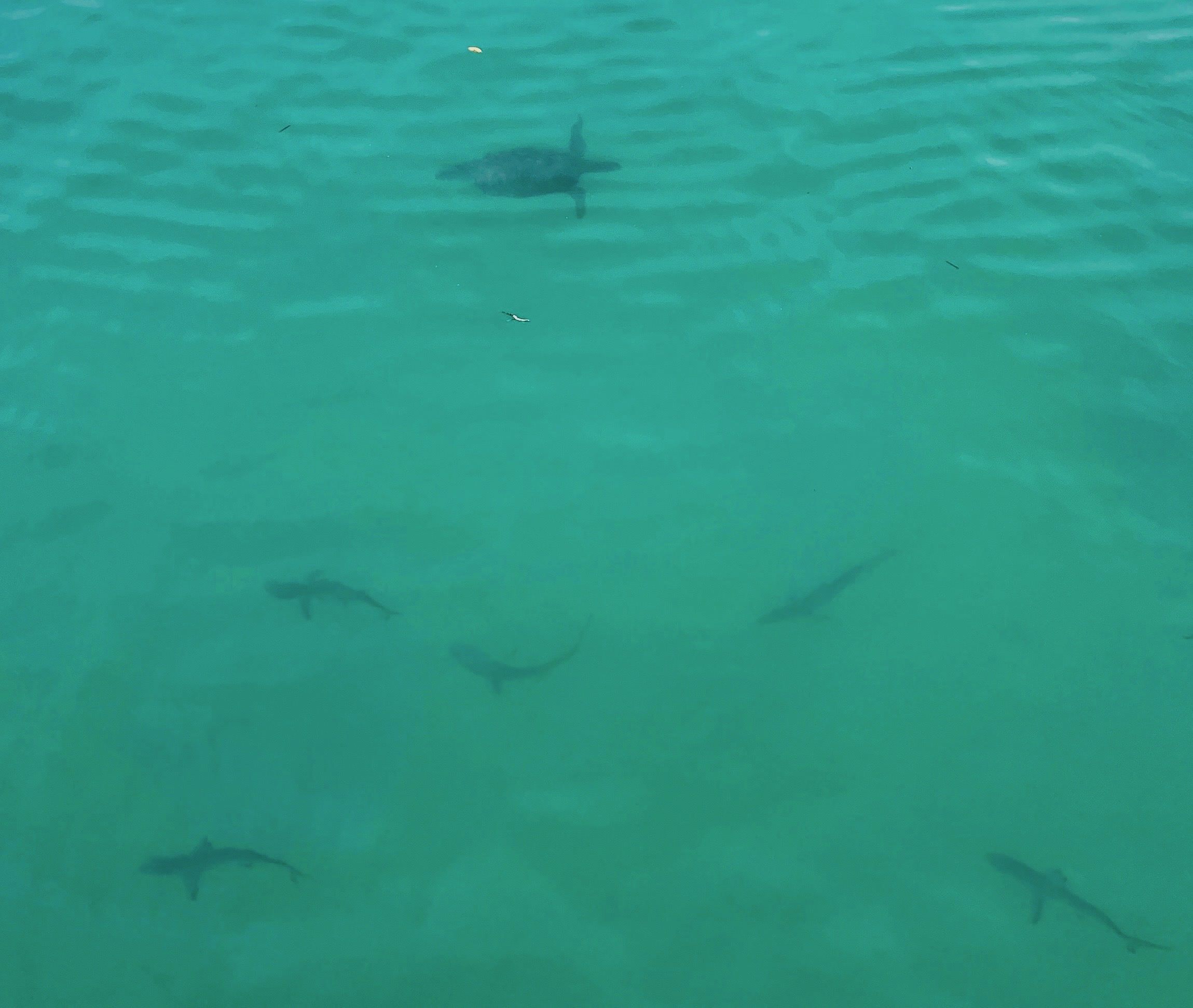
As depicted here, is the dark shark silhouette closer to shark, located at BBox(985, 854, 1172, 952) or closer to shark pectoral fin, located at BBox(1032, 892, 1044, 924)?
shark, located at BBox(985, 854, 1172, 952)

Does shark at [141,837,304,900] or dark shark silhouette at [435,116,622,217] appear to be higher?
dark shark silhouette at [435,116,622,217]

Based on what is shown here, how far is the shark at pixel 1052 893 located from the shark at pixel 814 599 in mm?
1814

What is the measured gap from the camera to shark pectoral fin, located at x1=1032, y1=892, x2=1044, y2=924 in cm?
501

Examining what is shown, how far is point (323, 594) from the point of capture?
6242mm

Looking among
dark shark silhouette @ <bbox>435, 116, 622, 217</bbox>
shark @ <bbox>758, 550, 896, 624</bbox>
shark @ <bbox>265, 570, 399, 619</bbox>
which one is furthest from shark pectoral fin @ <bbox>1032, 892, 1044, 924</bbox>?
dark shark silhouette @ <bbox>435, 116, 622, 217</bbox>

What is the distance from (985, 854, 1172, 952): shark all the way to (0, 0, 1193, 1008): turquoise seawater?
0.05m

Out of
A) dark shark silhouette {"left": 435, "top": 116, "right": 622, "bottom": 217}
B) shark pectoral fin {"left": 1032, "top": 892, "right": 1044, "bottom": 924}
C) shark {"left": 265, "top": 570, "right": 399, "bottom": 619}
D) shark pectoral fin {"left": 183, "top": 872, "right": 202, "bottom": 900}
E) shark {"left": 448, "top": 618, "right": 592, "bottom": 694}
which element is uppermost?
dark shark silhouette {"left": 435, "top": 116, "right": 622, "bottom": 217}

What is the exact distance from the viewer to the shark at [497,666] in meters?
5.87

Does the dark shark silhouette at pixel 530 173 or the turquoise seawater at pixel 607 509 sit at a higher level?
the dark shark silhouette at pixel 530 173

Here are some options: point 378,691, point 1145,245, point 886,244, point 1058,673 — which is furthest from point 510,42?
point 1058,673

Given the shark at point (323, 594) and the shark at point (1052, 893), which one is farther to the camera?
the shark at point (323, 594)

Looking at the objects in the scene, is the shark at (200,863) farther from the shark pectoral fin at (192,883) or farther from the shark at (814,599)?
the shark at (814,599)

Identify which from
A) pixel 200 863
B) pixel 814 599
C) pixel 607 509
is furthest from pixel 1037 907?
pixel 200 863

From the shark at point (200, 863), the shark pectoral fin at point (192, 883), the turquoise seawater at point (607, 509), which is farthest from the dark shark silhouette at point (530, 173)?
the shark pectoral fin at point (192, 883)
